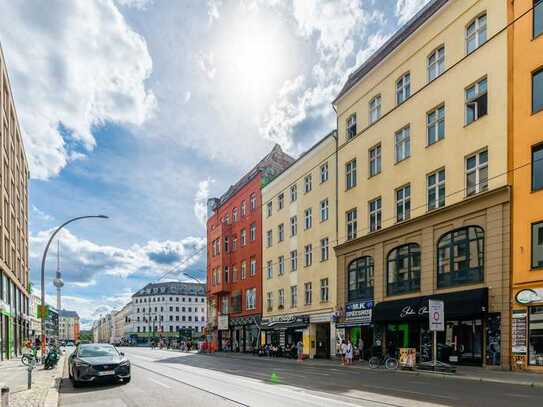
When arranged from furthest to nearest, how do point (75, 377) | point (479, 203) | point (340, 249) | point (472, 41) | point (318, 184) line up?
point (318, 184)
point (340, 249)
point (472, 41)
point (479, 203)
point (75, 377)

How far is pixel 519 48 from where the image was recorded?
21219mm

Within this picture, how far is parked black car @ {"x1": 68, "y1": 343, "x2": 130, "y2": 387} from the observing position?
48.8 feet

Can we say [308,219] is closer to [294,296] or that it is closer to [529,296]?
[294,296]

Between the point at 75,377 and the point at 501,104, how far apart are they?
2024cm

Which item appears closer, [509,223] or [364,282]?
[509,223]

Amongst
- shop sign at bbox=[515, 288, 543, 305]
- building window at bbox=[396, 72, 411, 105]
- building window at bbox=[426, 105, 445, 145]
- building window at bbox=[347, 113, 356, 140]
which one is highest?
building window at bbox=[396, 72, 411, 105]

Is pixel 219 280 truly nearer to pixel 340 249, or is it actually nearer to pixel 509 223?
pixel 340 249

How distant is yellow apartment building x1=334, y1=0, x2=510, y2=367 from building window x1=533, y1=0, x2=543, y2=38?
55.3 inches

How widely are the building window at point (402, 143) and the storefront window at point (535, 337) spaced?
1164 centimetres

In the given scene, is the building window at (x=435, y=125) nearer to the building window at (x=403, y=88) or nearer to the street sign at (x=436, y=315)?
the building window at (x=403, y=88)

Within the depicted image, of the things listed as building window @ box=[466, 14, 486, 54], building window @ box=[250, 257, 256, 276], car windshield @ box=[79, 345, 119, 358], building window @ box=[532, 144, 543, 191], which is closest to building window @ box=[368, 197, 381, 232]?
building window @ box=[466, 14, 486, 54]

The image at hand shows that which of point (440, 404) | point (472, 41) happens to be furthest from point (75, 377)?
point (472, 41)

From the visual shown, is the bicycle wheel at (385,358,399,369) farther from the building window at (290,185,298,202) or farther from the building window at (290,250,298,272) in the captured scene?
the building window at (290,185,298,202)

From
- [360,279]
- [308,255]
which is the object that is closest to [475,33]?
[360,279]
